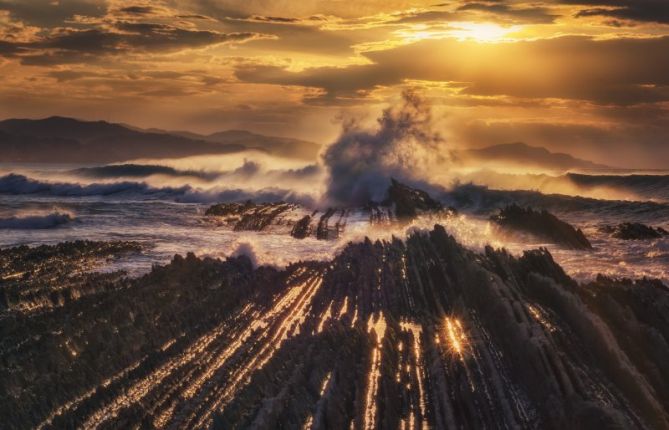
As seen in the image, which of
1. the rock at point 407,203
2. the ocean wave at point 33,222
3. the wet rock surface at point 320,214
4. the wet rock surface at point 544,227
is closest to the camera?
the wet rock surface at point 544,227

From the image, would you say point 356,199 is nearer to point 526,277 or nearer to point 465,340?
point 526,277

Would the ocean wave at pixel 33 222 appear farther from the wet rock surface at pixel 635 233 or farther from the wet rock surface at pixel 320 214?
the wet rock surface at pixel 635 233

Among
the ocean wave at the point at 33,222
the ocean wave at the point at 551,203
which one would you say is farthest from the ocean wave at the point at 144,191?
the ocean wave at the point at 33,222

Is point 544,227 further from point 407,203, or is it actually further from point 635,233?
point 407,203

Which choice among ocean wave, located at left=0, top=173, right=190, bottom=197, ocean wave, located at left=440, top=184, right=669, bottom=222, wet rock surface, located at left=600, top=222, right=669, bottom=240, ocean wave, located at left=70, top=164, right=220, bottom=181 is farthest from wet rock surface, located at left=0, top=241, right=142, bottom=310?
ocean wave, located at left=70, top=164, right=220, bottom=181

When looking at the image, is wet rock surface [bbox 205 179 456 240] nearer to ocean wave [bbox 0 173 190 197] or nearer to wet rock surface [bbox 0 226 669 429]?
wet rock surface [bbox 0 226 669 429]

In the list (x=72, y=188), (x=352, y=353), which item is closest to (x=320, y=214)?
(x=352, y=353)
